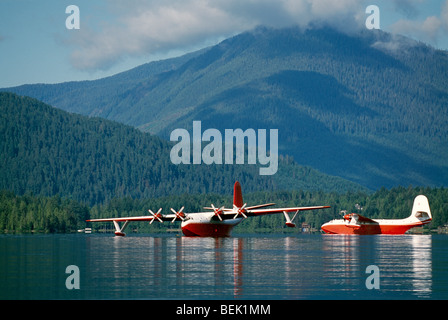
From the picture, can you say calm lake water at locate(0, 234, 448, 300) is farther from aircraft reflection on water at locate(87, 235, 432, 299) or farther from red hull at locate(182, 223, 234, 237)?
red hull at locate(182, 223, 234, 237)

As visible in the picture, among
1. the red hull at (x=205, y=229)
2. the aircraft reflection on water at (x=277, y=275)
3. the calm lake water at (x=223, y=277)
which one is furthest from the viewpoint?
the red hull at (x=205, y=229)

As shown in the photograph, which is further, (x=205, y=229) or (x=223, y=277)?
(x=205, y=229)

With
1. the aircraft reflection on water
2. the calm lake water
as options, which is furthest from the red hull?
the calm lake water

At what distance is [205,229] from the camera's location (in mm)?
182250

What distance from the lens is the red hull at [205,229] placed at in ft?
593

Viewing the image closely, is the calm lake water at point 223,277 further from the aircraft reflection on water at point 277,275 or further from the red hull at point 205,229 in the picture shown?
the red hull at point 205,229

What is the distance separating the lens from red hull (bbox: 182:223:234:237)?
180875 millimetres

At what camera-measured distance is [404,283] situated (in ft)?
238

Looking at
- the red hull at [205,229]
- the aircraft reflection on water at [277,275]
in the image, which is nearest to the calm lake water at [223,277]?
the aircraft reflection on water at [277,275]

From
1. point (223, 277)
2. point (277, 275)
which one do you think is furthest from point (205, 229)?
point (223, 277)

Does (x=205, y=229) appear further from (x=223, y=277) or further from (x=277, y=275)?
(x=223, y=277)

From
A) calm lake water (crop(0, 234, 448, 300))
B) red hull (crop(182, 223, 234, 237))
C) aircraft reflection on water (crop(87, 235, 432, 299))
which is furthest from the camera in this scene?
red hull (crop(182, 223, 234, 237))
